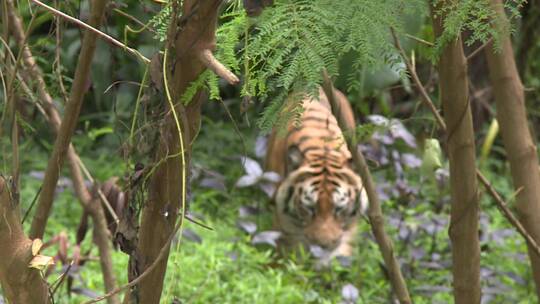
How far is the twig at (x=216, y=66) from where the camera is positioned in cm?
108

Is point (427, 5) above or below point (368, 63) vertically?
above

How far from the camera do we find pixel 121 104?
5375mm

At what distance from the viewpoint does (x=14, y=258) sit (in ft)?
4.37

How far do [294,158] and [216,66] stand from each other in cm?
373

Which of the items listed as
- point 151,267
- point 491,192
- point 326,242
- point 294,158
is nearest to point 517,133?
point 491,192

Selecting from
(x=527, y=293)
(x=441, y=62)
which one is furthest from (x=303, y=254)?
(x=441, y=62)

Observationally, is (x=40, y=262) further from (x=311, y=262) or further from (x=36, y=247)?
(x=311, y=262)

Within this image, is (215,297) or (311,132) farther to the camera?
(311,132)

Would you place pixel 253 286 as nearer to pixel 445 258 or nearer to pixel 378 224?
pixel 445 258

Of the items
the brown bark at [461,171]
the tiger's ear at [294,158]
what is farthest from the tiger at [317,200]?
the brown bark at [461,171]

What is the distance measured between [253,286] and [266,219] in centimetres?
110

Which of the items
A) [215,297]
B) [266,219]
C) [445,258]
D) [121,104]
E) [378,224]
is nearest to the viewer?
[378,224]

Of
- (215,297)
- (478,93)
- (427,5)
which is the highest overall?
(478,93)

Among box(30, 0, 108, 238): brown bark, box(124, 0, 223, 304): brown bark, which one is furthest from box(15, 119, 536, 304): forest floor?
box(124, 0, 223, 304): brown bark
